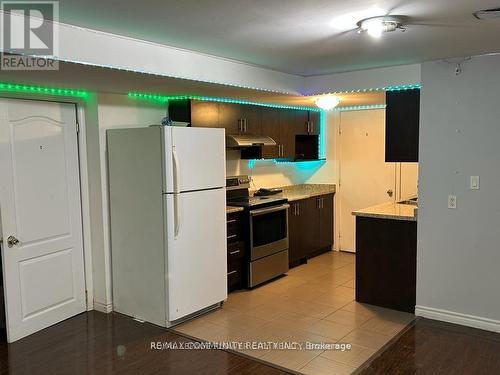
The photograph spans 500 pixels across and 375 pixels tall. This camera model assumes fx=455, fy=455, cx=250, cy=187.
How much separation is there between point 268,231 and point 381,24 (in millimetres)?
2874

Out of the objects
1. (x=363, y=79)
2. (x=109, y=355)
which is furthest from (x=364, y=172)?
(x=109, y=355)

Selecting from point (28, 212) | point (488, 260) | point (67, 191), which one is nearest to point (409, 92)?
point (488, 260)

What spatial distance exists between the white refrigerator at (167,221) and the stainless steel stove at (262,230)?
1.87 feet

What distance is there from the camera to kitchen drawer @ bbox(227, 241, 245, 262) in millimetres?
4648

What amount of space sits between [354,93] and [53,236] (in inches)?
127

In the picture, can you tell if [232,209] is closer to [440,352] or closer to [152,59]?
[152,59]

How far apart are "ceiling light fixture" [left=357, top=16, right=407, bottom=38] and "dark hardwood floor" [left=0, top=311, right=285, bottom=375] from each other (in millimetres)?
2289

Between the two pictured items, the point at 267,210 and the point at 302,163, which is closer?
the point at 267,210

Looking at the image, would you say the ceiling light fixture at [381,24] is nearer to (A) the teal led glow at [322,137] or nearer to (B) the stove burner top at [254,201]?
(B) the stove burner top at [254,201]

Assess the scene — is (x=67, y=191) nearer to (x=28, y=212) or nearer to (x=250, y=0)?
(x=28, y=212)

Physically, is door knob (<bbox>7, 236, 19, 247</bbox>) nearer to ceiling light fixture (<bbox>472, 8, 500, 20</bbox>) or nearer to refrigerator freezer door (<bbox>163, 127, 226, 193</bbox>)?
refrigerator freezer door (<bbox>163, 127, 226, 193</bbox>)

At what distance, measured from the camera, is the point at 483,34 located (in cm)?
296

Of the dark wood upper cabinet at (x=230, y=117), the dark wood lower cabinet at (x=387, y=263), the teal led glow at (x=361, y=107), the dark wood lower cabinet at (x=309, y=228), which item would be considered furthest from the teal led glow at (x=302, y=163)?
the dark wood lower cabinet at (x=387, y=263)

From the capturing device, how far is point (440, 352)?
3.36m
